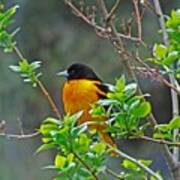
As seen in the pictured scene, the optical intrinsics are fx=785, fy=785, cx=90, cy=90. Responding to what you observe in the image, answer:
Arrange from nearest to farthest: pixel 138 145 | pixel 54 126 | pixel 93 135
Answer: pixel 54 126 → pixel 93 135 → pixel 138 145

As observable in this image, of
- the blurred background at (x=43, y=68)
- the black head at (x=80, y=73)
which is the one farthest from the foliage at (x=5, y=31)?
the blurred background at (x=43, y=68)

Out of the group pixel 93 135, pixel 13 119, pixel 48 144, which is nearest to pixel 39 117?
pixel 13 119

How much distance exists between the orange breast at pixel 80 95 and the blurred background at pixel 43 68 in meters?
1.49

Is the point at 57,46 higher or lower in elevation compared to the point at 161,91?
higher

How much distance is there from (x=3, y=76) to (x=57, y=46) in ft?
1.08

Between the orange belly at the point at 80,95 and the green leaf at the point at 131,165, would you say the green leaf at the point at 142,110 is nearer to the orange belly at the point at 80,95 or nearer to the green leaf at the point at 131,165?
the green leaf at the point at 131,165

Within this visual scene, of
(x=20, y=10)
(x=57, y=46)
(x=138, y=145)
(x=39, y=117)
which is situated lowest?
(x=138, y=145)

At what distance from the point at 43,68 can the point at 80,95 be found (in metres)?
1.72

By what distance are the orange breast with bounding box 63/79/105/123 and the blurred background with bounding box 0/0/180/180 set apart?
1.49 m

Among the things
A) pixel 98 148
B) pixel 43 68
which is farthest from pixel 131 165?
pixel 43 68

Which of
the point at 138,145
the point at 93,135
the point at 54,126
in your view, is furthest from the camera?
the point at 138,145

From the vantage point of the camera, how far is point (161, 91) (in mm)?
4117

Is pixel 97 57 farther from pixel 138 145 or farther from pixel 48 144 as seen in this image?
pixel 48 144

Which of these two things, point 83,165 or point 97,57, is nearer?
point 83,165
